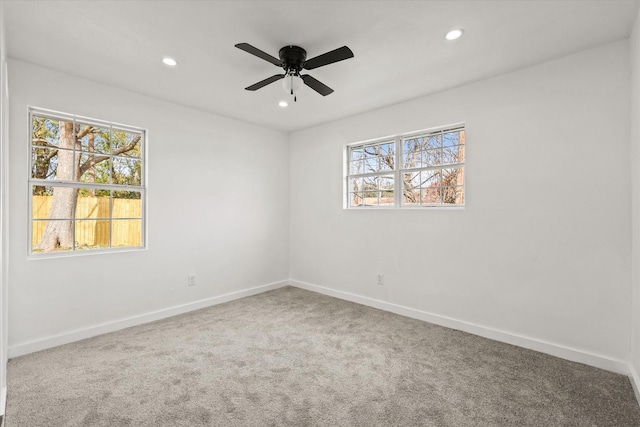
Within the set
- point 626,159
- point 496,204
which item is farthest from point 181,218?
point 626,159

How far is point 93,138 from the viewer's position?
3.23 metres

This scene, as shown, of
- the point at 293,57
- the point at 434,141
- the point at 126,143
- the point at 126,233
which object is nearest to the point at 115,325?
the point at 126,233

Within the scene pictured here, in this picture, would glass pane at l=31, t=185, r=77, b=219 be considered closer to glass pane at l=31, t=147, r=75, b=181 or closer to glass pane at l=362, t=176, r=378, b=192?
glass pane at l=31, t=147, r=75, b=181

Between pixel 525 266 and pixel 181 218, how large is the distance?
3.80 metres

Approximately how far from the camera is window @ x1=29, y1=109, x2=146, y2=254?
9.46 ft

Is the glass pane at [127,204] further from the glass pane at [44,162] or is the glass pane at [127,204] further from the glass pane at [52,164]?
the glass pane at [44,162]

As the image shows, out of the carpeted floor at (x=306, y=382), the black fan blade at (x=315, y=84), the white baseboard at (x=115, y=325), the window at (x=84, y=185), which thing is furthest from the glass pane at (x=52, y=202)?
the black fan blade at (x=315, y=84)

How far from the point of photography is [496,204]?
9.91 ft

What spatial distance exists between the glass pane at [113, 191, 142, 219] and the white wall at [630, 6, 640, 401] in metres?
4.51

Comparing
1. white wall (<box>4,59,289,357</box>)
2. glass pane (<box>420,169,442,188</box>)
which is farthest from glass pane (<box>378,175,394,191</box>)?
white wall (<box>4,59,289,357</box>)

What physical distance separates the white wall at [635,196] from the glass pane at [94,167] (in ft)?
15.2

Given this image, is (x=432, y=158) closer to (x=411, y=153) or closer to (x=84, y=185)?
(x=411, y=153)

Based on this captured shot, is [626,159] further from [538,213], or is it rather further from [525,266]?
[525,266]

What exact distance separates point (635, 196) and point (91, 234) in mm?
4788
